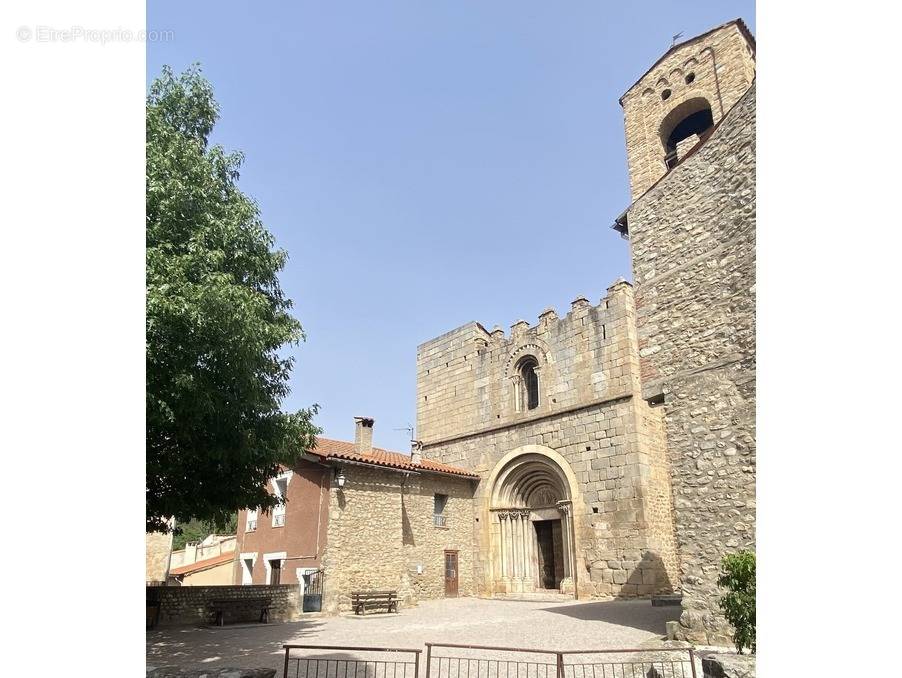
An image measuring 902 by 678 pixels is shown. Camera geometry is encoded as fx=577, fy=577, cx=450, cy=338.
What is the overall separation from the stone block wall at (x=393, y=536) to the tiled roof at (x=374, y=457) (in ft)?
0.95

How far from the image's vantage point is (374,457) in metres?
17.8

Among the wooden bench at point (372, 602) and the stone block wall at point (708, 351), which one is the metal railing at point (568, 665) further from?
the wooden bench at point (372, 602)

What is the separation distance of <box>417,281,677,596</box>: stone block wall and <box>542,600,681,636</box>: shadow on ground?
154 cm

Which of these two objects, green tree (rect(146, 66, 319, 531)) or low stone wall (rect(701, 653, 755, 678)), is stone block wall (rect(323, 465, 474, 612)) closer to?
green tree (rect(146, 66, 319, 531))

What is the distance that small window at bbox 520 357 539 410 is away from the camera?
20023 mm

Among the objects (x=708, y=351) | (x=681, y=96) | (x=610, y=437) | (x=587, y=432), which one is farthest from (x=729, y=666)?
(x=681, y=96)

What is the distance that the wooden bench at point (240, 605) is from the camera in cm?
Answer: 1262

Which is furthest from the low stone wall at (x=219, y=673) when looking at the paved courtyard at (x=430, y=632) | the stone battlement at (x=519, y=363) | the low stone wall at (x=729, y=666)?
the stone battlement at (x=519, y=363)

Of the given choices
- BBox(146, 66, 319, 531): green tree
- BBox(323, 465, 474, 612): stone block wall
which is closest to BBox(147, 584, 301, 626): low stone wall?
BBox(323, 465, 474, 612): stone block wall
